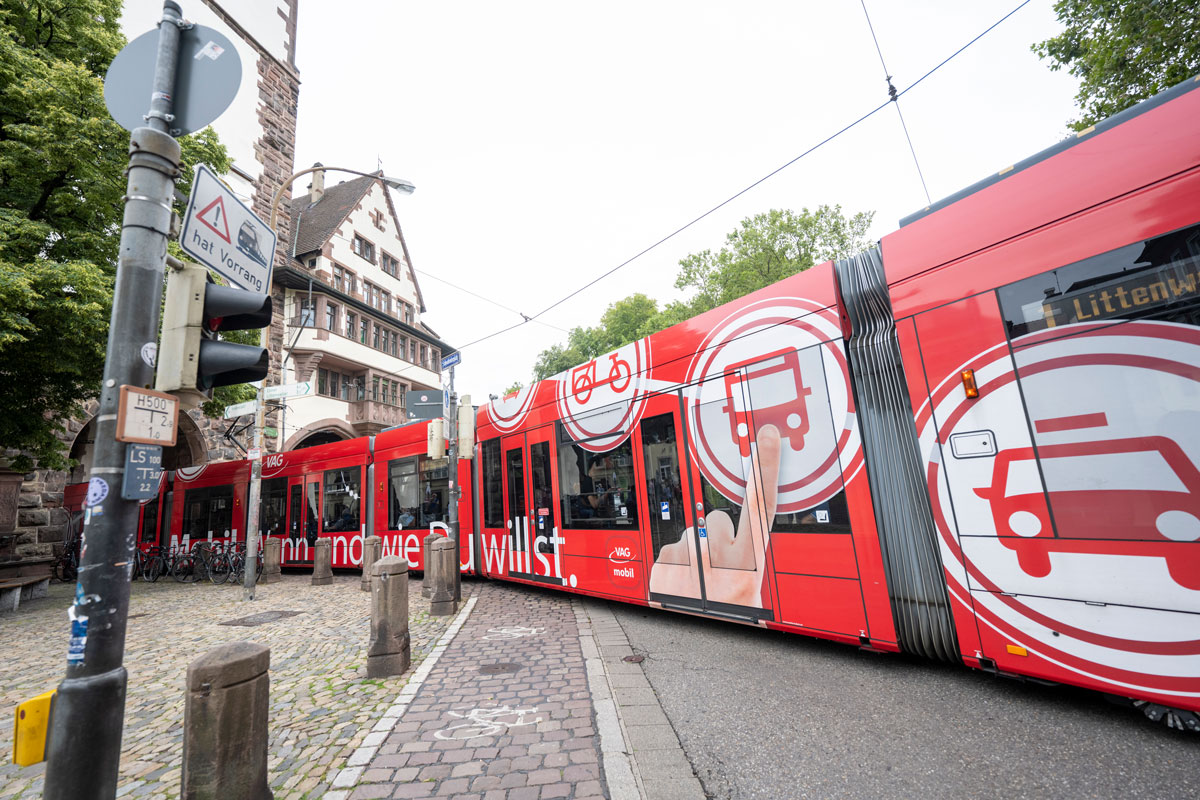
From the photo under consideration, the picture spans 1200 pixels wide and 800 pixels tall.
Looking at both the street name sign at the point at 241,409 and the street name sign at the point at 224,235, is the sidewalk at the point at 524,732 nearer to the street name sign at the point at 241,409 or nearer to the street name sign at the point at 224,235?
the street name sign at the point at 224,235

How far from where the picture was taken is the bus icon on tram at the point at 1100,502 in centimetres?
280

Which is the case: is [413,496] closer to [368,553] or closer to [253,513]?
[368,553]

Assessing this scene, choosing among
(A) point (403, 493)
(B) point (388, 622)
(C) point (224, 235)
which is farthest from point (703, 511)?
(A) point (403, 493)

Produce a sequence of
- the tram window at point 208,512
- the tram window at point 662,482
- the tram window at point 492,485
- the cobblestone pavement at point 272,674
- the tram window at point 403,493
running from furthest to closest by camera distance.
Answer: the tram window at point 208,512 → the tram window at point 403,493 → the tram window at point 492,485 → the tram window at point 662,482 → the cobblestone pavement at point 272,674

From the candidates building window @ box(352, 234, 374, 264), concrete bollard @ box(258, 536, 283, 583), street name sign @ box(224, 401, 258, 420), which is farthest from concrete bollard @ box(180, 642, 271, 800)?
building window @ box(352, 234, 374, 264)

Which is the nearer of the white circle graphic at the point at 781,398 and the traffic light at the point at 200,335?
the traffic light at the point at 200,335

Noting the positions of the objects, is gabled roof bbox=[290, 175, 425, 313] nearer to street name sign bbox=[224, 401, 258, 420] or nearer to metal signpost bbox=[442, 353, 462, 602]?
street name sign bbox=[224, 401, 258, 420]

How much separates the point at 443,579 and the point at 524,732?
4439 mm

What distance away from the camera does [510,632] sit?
6320mm

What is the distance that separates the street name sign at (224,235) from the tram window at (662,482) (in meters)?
4.01

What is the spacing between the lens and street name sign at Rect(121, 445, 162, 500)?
2.16m

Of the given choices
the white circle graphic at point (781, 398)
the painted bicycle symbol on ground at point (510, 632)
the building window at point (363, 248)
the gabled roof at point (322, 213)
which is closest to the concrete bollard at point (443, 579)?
the painted bicycle symbol on ground at point (510, 632)

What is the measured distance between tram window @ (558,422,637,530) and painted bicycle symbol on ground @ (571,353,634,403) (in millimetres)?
617

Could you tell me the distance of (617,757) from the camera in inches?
120
